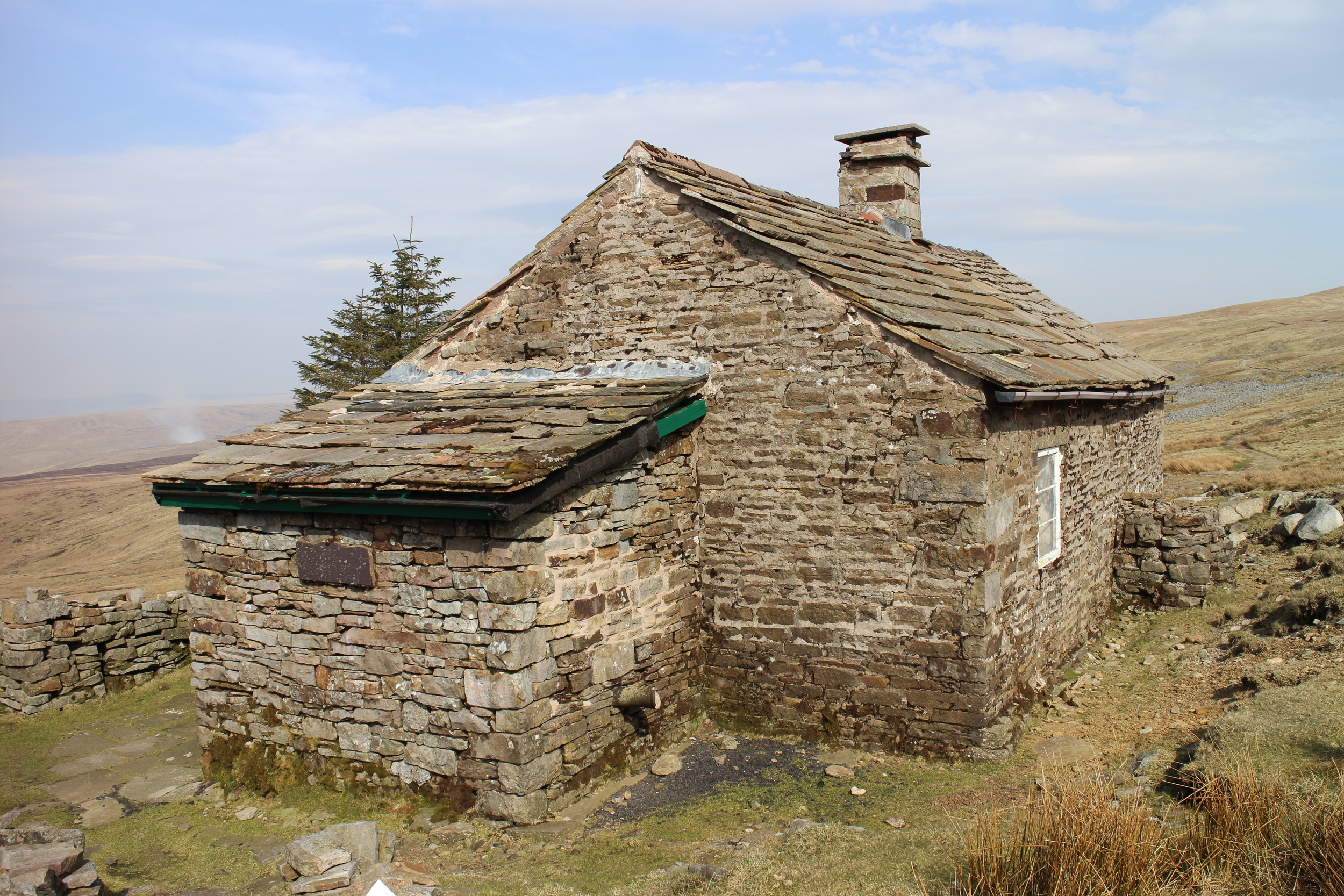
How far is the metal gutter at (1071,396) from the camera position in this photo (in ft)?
20.5

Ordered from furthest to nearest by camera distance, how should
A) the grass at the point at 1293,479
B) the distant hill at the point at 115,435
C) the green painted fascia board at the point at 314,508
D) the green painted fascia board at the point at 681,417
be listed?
the distant hill at the point at 115,435, the grass at the point at 1293,479, the green painted fascia board at the point at 681,417, the green painted fascia board at the point at 314,508

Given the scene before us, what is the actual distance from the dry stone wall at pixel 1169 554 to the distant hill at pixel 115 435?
8016 centimetres

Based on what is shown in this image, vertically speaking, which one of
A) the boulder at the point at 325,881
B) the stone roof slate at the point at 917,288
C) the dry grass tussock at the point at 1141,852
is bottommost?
the boulder at the point at 325,881

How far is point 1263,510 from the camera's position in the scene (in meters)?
13.0

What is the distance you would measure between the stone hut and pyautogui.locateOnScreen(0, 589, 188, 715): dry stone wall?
3504 mm

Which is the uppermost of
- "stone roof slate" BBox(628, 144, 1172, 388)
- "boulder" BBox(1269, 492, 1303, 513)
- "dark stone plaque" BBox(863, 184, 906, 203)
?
"dark stone plaque" BBox(863, 184, 906, 203)

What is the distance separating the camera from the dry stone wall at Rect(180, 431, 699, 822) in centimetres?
582

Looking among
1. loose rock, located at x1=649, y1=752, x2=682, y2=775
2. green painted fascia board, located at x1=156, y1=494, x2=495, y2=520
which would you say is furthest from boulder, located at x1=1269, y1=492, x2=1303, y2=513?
green painted fascia board, located at x1=156, y1=494, x2=495, y2=520

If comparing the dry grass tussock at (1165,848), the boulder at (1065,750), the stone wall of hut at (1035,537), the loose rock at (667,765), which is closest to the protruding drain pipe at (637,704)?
the loose rock at (667,765)

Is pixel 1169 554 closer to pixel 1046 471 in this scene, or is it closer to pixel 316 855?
pixel 1046 471

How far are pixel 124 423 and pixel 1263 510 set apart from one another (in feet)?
485

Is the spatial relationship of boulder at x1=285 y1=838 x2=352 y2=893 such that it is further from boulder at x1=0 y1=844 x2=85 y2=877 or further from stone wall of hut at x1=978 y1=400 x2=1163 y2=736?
stone wall of hut at x1=978 y1=400 x2=1163 y2=736

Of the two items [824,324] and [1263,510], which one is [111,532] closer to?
[824,324]

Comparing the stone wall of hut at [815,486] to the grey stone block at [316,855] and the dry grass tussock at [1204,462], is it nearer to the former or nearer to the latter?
the grey stone block at [316,855]
